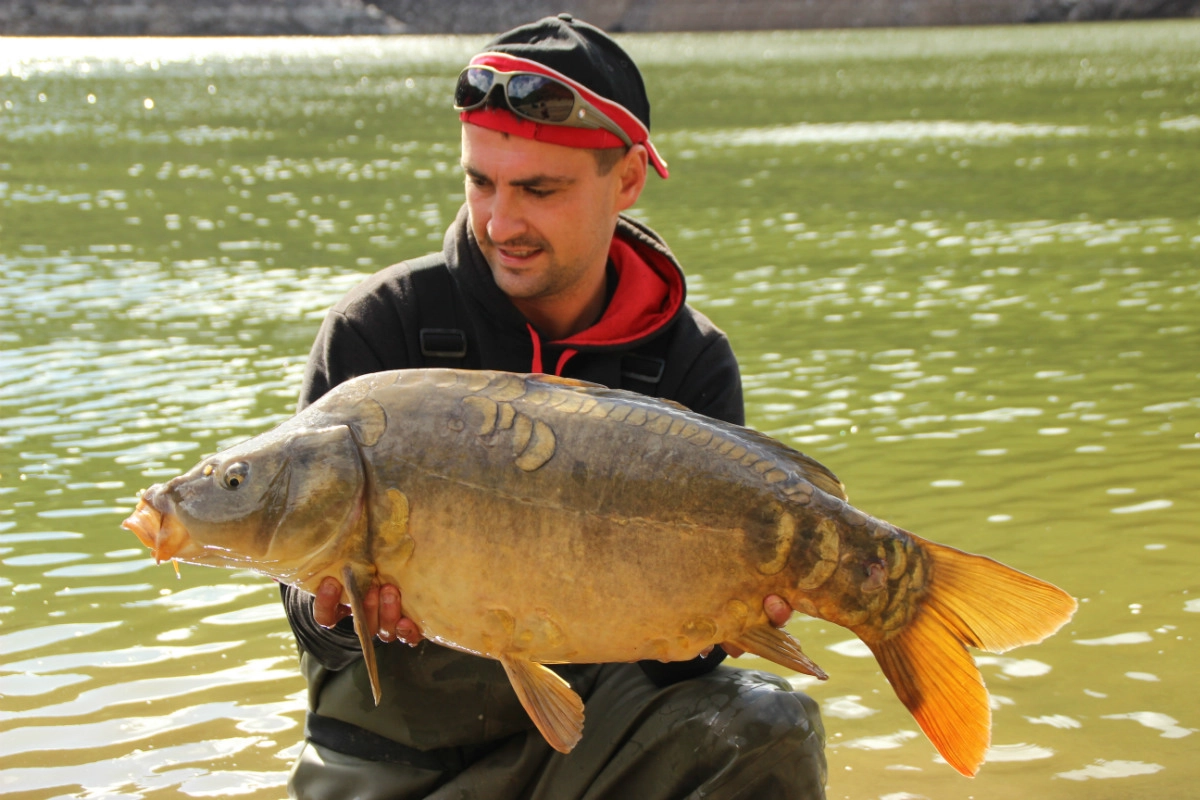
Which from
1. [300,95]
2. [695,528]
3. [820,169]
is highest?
[695,528]

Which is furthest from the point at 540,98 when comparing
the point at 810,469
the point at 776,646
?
the point at 776,646

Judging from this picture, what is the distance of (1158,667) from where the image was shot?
181 inches

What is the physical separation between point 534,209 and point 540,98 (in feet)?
0.89

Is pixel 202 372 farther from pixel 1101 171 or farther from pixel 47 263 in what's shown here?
pixel 1101 171

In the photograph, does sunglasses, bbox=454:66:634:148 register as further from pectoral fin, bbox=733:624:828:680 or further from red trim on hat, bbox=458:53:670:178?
pectoral fin, bbox=733:624:828:680

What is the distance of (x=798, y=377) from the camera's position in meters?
8.44

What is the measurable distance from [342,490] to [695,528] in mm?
683

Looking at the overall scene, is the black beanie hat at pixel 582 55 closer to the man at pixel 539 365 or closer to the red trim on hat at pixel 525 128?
the man at pixel 539 365

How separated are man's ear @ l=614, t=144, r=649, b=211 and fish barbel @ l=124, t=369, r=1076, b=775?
997 mm

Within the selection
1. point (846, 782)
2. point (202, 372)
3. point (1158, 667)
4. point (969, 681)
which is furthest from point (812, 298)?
point (969, 681)

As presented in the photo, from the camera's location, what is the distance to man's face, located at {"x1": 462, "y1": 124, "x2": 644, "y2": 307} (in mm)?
3371

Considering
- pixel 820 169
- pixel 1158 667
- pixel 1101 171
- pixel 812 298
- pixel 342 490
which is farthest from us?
pixel 820 169

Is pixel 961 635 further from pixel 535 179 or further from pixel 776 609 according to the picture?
pixel 535 179

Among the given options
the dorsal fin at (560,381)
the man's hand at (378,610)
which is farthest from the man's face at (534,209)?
the man's hand at (378,610)
